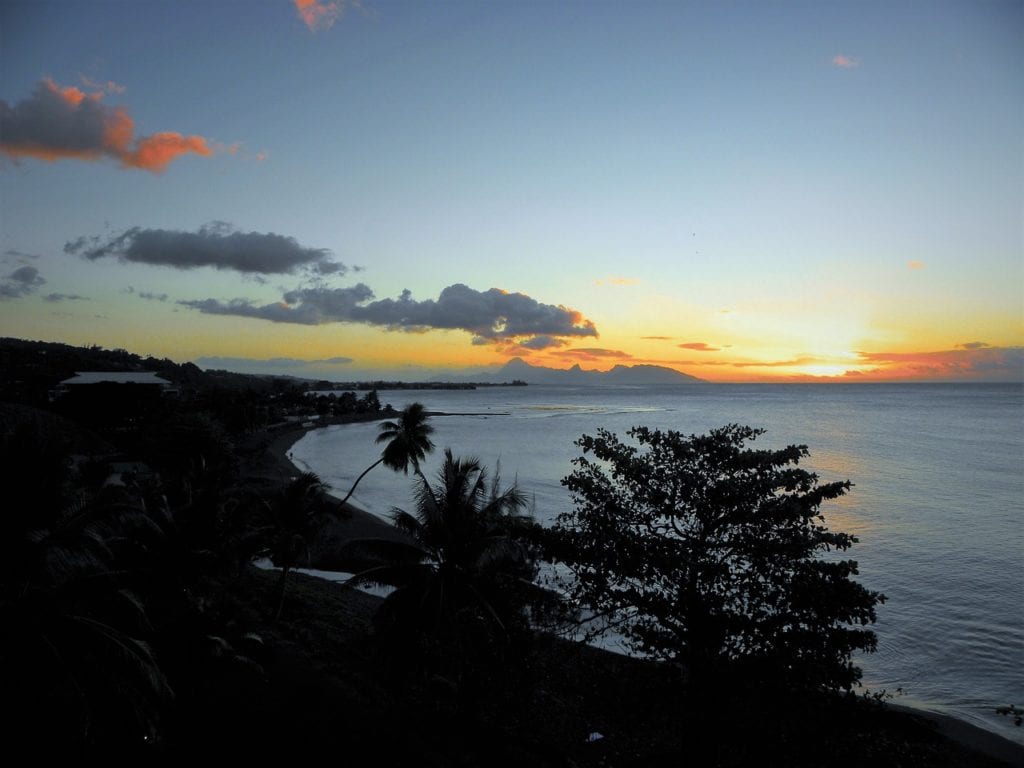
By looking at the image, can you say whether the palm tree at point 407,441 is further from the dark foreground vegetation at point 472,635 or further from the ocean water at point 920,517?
the dark foreground vegetation at point 472,635

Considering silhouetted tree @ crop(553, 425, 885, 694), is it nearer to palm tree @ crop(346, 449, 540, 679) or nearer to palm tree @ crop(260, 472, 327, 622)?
palm tree @ crop(346, 449, 540, 679)

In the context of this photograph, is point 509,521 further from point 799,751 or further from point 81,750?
point 81,750

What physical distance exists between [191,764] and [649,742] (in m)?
9.67

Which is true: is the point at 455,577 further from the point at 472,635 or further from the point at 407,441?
the point at 407,441

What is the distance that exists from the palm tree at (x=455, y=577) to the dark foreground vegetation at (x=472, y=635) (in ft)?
0.17

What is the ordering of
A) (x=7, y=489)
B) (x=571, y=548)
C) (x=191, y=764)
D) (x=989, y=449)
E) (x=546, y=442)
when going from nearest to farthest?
(x=7, y=489) → (x=191, y=764) → (x=571, y=548) → (x=989, y=449) → (x=546, y=442)

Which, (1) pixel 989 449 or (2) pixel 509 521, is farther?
(1) pixel 989 449

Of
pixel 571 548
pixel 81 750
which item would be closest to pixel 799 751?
pixel 571 548

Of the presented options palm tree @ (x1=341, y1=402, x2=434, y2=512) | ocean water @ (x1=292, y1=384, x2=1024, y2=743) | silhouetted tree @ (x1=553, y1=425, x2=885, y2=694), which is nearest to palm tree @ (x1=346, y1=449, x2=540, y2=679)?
silhouetted tree @ (x1=553, y1=425, x2=885, y2=694)

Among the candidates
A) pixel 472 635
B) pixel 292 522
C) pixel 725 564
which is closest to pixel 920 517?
pixel 725 564

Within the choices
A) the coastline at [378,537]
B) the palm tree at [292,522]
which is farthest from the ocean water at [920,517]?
the palm tree at [292,522]

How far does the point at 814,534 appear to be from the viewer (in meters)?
11.9

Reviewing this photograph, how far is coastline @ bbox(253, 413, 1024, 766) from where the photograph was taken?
14945 millimetres

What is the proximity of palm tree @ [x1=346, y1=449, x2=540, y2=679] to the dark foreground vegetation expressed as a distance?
5cm
